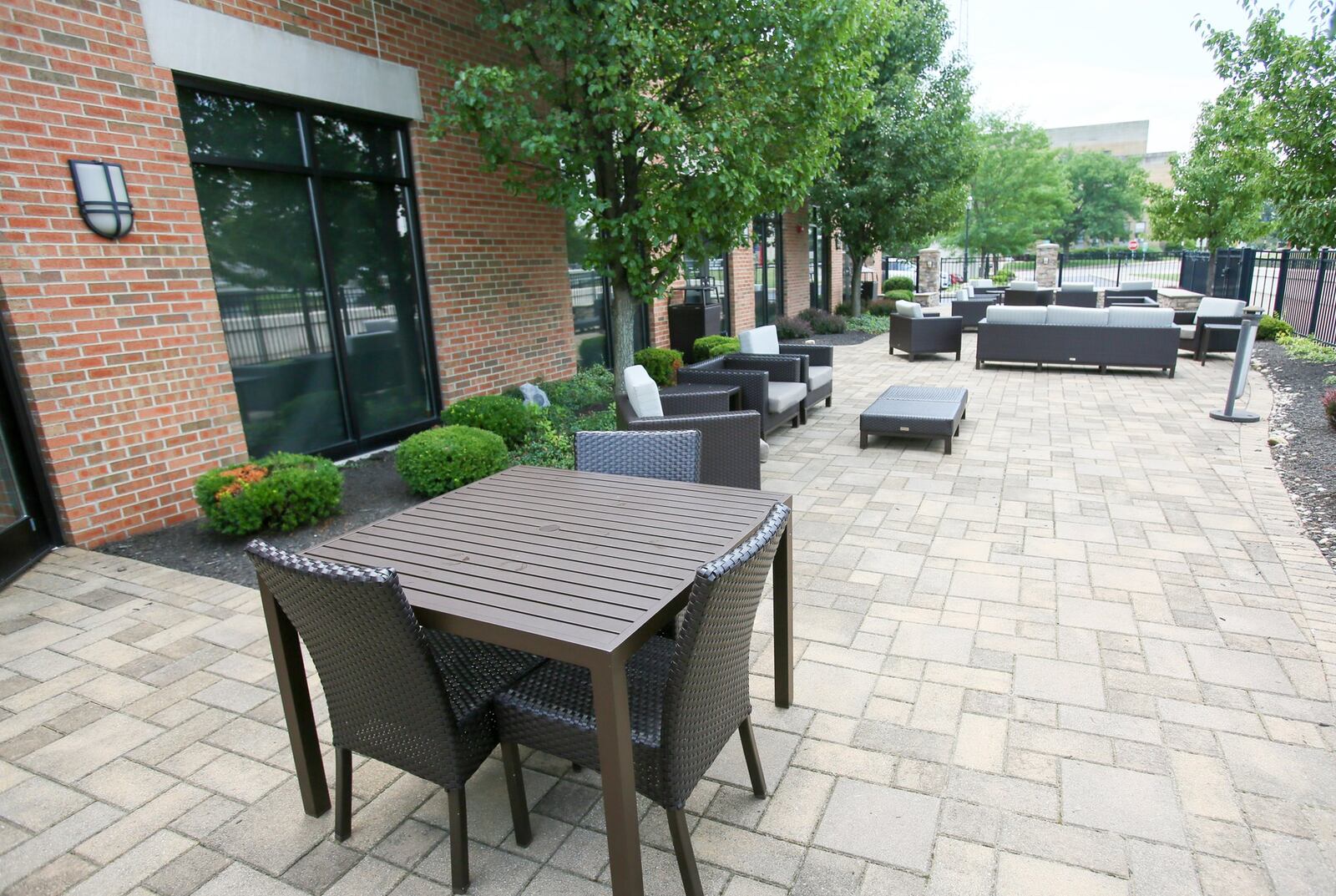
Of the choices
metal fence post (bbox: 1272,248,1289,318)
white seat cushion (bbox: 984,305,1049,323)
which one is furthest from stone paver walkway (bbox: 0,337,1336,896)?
metal fence post (bbox: 1272,248,1289,318)

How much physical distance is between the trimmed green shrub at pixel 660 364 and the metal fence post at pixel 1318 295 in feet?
33.1

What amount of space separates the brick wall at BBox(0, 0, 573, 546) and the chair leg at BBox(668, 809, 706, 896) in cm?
414

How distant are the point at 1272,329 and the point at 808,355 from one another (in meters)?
8.59

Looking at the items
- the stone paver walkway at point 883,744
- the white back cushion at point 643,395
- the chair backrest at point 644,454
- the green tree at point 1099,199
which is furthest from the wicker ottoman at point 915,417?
the green tree at point 1099,199

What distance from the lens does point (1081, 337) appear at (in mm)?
9578

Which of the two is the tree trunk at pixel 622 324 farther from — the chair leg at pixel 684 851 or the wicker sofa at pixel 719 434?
the chair leg at pixel 684 851

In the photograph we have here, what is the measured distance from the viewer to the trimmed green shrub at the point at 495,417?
5.73 meters

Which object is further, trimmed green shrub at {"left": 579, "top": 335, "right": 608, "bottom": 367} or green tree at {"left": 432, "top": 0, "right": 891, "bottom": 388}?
trimmed green shrub at {"left": 579, "top": 335, "right": 608, "bottom": 367}

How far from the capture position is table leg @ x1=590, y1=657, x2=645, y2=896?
1.65 metres

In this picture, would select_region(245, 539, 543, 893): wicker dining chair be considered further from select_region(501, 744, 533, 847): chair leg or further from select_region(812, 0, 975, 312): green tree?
select_region(812, 0, 975, 312): green tree

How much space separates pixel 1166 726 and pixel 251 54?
20.3 feet

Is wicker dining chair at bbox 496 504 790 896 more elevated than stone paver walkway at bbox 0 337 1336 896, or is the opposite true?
wicker dining chair at bbox 496 504 790 896

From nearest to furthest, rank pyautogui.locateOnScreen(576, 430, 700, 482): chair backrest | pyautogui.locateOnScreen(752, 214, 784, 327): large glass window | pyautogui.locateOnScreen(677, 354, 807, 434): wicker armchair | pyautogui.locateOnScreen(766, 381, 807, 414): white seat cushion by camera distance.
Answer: pyautogui.locateOnScreen(576, 430, 700, 482): chair backrest → pyautogui.locateOnScreen(677, 354, 807, 434): wicker armchair → pyautogui.locateOnScreen(766, 381, 807, 414): white seat cushion → pyautogui.locateOnScreen(752, 214, 784, 327): large glass window

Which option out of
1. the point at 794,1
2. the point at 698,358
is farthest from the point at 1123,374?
the point at 794,1
